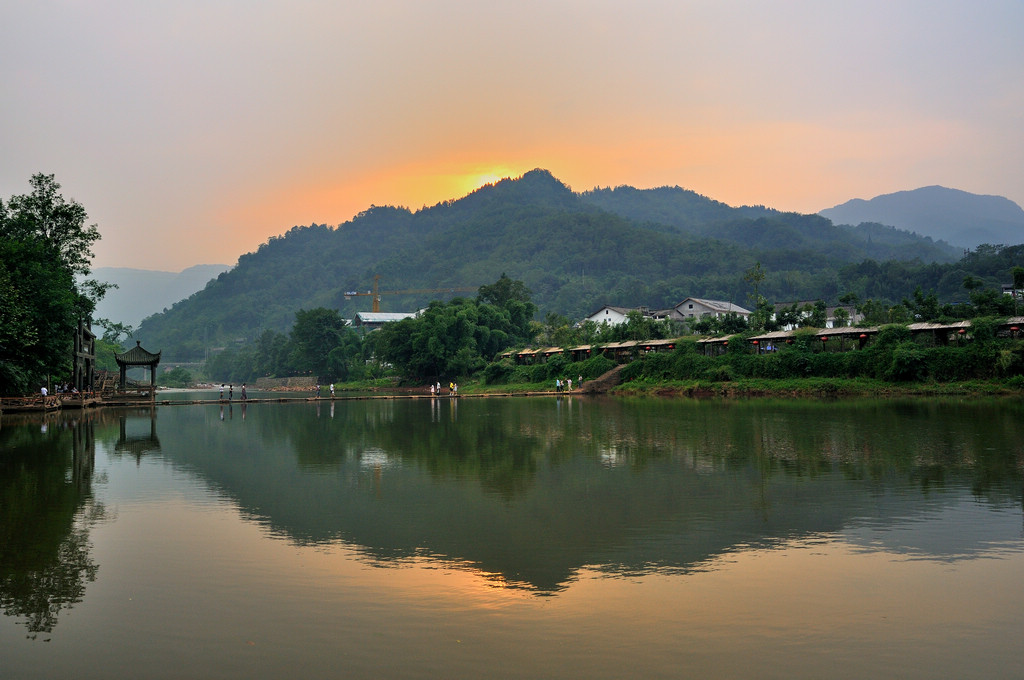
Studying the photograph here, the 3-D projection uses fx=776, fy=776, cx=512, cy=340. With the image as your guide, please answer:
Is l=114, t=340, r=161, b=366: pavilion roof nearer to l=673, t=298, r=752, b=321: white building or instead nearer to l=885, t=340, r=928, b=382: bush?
l=885, t=340, r=928, b=382: bush

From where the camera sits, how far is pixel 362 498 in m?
15.5

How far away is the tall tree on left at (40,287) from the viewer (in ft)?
124

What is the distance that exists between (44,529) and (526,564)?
331 inches

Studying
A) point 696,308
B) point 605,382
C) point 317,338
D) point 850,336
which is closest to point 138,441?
point 605,382

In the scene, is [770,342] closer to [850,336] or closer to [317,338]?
[850,336]

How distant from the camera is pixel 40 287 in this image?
4169 centimetres

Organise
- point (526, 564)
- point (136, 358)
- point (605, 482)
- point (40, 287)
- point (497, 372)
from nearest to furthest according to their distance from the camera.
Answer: point (526, 564), point (605, 482), point (40, 287), point (136, 358), point (497, 372)

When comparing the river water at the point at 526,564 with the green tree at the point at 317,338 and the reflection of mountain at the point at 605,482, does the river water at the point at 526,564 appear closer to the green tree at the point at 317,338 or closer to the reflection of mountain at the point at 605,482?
the reflection of mountain at the point at 605,482

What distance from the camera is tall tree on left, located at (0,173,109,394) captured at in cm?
3788

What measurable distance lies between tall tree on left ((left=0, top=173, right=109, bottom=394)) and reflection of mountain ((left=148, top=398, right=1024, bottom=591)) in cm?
1304

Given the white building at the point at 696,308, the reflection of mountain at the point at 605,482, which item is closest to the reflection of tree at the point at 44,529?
the reflection of mountain at the point at 605,482

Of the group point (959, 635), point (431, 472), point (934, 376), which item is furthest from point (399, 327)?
point (959, 635)

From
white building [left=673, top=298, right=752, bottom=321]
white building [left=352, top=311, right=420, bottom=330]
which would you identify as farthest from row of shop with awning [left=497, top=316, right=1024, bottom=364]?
white building [left=352, top=311, right=420, bottom=330]

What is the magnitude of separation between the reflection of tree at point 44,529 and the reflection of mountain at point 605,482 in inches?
112
